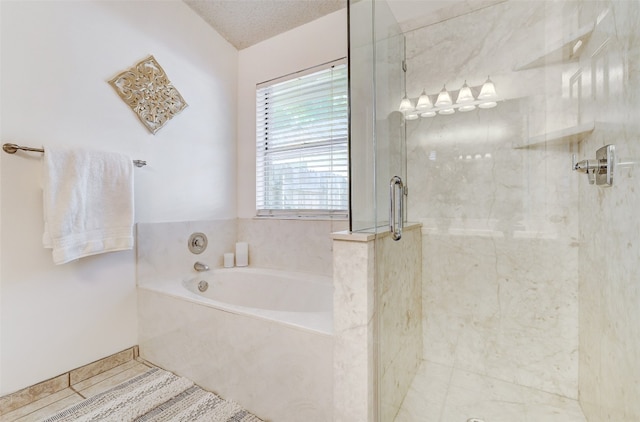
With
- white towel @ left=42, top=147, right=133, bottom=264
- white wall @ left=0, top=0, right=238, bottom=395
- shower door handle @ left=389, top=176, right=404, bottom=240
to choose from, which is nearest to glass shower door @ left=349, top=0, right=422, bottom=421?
shower door handle @ left=389, top=176, right=404, bottom=240

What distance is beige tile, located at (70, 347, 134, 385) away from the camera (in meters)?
1.60

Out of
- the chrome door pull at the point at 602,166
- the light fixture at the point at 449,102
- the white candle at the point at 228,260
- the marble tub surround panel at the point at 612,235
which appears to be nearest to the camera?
the marble tub surround panel at the point at 612,235

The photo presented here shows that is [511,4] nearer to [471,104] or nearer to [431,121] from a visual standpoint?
[471,104]

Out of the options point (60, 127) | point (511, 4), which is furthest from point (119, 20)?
point (511, 4)

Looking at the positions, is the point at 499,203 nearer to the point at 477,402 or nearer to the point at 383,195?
the point at 383,195

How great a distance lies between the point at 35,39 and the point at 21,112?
1.23 ft

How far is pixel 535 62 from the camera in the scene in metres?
1.50

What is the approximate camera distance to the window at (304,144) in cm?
214

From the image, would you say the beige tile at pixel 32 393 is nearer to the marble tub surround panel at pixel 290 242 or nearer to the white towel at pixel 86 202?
the white towel at pixel 86 202

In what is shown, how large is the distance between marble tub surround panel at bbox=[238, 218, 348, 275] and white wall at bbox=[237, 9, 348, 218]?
0.18 metres

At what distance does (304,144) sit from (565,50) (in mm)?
1593

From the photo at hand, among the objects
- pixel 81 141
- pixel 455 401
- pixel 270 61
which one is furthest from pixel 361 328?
pixel 270 61

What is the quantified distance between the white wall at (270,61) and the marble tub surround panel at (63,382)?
1.27 metres

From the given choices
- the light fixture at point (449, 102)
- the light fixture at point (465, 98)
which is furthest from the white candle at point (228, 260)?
the light fixture at point (465, 98)
